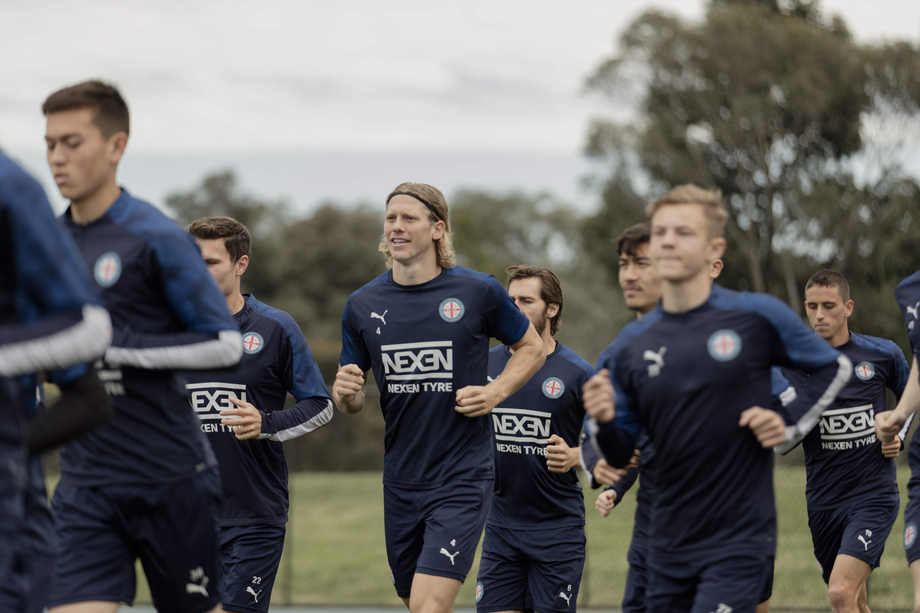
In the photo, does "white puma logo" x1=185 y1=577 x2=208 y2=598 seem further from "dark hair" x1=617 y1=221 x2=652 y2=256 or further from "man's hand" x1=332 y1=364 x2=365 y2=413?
"dark hair" x1=617 y1=221 x2=652 y2=256

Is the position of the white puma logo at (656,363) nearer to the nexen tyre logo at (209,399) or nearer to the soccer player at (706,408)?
the soccer player at (706,408)

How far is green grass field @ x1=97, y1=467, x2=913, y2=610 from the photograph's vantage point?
10961 millimetres

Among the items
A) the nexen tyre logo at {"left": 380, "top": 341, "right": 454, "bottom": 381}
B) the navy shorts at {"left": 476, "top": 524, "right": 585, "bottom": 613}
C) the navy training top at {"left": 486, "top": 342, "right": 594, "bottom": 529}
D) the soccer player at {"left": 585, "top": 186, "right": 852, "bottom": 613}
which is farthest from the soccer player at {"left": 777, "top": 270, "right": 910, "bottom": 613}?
the soccer player at {"left": 585, "top": 186, "right": 852, "bottom": 613}

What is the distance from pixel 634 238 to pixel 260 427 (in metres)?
2.24

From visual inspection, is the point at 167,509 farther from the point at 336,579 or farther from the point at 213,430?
the point at 336,579

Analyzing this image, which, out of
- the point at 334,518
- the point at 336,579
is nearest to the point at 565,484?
the point at 336,579

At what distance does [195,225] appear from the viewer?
5820mm

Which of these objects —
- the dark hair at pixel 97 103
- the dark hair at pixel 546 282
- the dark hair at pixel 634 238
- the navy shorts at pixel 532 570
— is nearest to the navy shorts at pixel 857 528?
the navy shorts at pixel 532 570

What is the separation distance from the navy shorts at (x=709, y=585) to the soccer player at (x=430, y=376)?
1398 millimetres

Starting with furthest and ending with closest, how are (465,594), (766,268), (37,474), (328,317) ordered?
(328,317)
(766,268)
(465,594)
(37,474)

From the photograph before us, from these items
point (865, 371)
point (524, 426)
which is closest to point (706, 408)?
point (524, 426)

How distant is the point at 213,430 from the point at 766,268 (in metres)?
26.7

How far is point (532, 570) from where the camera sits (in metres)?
6.07

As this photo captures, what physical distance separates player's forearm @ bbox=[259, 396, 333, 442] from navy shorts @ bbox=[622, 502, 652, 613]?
1.84 metres
